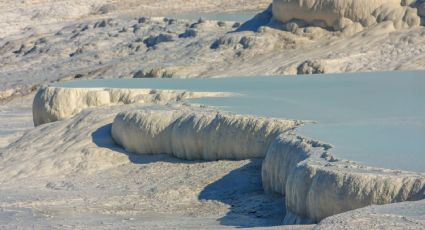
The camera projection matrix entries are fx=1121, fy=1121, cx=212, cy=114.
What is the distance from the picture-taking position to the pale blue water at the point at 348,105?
8.16m

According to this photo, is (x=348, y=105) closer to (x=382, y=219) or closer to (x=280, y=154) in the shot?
(x=280, y=154)

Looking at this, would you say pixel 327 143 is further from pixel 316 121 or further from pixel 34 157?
pixel 34 157

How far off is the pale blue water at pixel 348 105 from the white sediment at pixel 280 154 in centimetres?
26

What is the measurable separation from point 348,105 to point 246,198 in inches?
85.7

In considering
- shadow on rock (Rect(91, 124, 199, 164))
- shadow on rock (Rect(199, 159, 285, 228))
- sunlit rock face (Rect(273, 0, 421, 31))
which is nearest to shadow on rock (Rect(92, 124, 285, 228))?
shadow on rock (Rect(199, 159, 285, 228))

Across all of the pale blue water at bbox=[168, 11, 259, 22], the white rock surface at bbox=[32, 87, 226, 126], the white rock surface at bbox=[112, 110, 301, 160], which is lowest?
the pale blue water at bbox=[168, 11, 259, 22]

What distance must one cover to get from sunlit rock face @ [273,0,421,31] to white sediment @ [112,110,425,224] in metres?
6.98

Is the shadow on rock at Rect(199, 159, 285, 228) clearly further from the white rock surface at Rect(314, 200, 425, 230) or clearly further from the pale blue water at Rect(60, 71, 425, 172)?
the white rock surface at Rect(314, 200, 425, 230)

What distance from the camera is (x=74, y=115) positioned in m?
15.2

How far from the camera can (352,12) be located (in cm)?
1897

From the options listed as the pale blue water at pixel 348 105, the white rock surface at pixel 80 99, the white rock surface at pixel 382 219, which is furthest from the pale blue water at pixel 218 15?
the white rock surface at pixel 382 219

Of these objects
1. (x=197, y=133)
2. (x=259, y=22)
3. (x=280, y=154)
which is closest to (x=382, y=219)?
(x=280, y=154)

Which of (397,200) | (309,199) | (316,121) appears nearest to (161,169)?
(316,121)

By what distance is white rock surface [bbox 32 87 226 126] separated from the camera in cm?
1472
